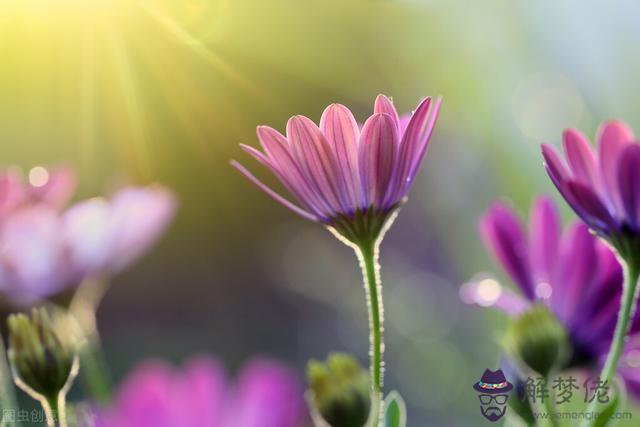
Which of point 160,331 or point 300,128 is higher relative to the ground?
point 300,128

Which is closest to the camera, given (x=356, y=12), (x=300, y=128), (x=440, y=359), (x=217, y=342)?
(x=300, y=128)

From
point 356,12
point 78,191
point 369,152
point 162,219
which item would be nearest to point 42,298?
point 162,219

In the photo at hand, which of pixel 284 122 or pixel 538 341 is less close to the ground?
pixel 284 122

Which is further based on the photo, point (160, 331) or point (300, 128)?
point (160, 331)

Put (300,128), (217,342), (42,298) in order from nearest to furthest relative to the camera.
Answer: (300,128), (42,298), (217,342)

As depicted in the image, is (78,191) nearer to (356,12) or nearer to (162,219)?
(356,12)

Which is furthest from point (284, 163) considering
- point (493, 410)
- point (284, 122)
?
point (284, 122)

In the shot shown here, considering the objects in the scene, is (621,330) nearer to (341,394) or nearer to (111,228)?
(341,394)

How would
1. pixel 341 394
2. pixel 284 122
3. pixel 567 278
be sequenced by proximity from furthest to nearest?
1. pixel 284 122
2. pixel 567 278
3. pixel 341 394
